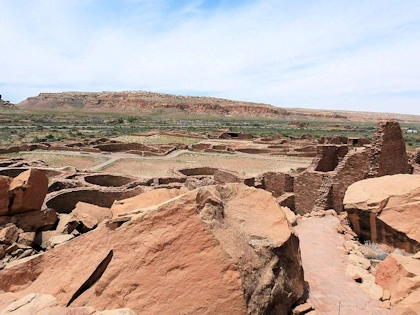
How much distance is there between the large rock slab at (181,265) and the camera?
158 inches

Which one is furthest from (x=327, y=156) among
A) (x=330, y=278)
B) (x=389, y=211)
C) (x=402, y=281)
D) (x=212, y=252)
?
(x=212, y=252)

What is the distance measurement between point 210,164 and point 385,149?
16.6m

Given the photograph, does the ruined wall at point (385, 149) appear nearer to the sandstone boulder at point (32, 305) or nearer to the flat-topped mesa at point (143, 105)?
the sandstone boulder at point (32, 305)

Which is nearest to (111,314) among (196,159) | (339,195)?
(339,195)

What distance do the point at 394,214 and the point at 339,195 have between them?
531 centimetres

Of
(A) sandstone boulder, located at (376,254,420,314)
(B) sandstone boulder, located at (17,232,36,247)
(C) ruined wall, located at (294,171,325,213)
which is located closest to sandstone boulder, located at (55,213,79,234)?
(B) sandstone boulder, located at (17,232,36,247)

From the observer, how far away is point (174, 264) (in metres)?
4.28

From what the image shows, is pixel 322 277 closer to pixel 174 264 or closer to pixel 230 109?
pixel 174 264

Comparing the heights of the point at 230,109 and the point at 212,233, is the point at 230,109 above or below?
above

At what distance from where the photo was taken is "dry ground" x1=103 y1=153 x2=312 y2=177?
24.2m

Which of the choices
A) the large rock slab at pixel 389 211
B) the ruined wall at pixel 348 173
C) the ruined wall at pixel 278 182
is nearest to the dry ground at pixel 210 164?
A: the ruined wall at pixel 278 182

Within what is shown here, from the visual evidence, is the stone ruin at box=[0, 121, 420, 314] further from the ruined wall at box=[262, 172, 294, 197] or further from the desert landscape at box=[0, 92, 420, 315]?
the ruined wall at box=[262, 172, 294, 197]

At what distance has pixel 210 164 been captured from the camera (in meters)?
27.3

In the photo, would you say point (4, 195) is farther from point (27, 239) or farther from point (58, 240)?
point (58, 240)
